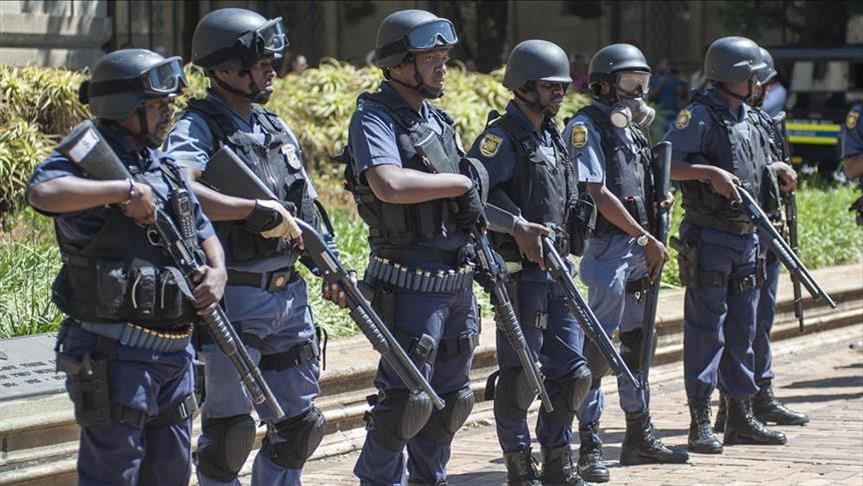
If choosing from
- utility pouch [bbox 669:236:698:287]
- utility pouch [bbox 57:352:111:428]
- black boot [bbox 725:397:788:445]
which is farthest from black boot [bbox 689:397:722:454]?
utility pouch [bbox 57:352:111:428]

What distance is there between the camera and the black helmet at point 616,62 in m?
7.32

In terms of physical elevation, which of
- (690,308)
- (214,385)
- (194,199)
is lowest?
(690,308)

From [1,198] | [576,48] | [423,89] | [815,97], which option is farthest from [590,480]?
[576,48]

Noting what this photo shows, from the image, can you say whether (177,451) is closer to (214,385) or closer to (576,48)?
(214,385)

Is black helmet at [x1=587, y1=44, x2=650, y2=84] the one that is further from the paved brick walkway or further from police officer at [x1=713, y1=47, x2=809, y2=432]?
the paved brick walkway

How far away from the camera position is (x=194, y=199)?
16.3 feet

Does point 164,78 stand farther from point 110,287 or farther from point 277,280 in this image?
point 277,280

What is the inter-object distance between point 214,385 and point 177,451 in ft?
1.88

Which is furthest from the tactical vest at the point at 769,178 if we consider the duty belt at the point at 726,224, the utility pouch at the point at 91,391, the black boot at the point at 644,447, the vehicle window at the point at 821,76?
the vehicle window at the point at 821,76

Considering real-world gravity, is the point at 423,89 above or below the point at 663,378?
above

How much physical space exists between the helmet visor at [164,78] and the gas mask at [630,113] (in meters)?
2.80

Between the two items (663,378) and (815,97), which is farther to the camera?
(815,97)

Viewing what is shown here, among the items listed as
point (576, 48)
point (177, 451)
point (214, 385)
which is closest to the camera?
point (177, 451)

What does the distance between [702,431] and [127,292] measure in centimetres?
402
